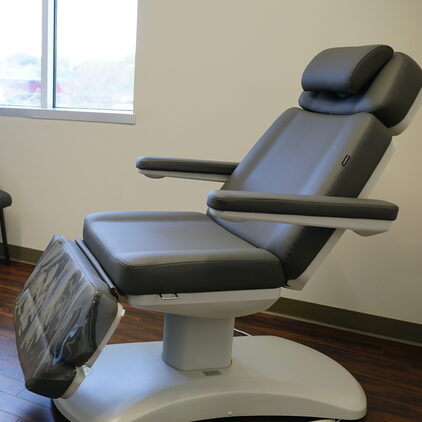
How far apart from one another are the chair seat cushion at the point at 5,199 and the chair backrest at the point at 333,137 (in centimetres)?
133

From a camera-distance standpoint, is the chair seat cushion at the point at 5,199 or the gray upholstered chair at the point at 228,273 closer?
the gray upholstered chair at the point at 228,273

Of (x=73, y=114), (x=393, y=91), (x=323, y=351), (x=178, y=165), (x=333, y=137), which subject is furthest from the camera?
(x=73, y=114)

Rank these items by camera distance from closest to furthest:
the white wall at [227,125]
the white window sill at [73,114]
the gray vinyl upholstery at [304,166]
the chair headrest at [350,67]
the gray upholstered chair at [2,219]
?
the gray vinyl upholstery at [304,166] → the chair headrest at [350,67] → the white wall at [227,125] → the white window sill at [73,114] → the gray upholstered chair at [2,219]

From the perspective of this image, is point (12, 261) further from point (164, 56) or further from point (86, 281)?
point (86, 281)

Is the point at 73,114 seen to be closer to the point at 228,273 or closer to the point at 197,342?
the point at 197,342

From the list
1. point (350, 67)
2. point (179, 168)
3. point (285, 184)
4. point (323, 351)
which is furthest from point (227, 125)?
point (323, 351)

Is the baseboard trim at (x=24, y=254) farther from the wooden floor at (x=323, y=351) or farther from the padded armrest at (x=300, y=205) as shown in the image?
the padded armrest at (x=300, y=205)

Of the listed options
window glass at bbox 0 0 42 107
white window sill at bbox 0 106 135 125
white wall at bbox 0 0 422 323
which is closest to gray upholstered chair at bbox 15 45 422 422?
white wall at bbox 0 0 422 323

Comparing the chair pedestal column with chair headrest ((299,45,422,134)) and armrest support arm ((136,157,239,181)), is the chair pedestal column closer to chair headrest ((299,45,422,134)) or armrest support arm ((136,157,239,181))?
armrest support arm ((136,157,239,181))

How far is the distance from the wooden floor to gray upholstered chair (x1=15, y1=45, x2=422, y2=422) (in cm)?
13

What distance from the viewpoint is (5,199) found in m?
2.51

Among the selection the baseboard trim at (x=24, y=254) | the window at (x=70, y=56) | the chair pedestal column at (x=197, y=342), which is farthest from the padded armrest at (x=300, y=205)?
the baseboard trim at (x=24, y=254)

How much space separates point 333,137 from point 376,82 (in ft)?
0.60

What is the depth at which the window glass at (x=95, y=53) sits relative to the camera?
2.56 meters
